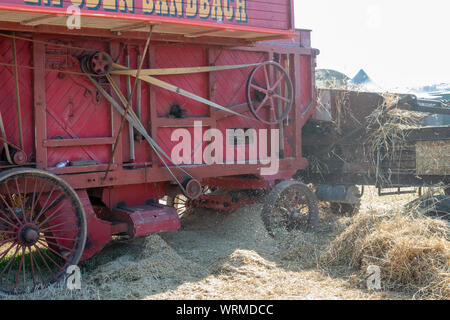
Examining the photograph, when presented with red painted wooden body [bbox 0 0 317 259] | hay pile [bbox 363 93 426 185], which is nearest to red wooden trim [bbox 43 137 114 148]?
red painted wooden body [bbox 0 0 317 259]

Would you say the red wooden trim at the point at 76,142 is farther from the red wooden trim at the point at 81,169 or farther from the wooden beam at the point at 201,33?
the wooden beam at the point at 201,33

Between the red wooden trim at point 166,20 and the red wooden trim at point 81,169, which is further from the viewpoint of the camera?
the red wooden trim at point 81,169

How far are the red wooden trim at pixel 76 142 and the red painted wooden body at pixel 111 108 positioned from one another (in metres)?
0.01

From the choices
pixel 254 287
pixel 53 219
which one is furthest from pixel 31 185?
pixel 254 287

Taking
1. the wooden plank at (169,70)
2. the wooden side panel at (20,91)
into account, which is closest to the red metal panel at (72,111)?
the wooden side panel at (20,91)

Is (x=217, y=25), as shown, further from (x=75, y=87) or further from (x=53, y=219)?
(x=53, y=219)

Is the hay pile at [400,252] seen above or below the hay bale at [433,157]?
below

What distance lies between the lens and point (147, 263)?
5.93 metres

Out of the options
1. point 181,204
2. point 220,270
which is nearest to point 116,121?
point 220,270

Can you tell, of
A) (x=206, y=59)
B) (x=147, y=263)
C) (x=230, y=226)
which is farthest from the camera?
(x=230, y=226)

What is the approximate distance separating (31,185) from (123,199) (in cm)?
133

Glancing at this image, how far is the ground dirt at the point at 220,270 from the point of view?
5.32 m

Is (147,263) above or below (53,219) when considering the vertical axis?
below

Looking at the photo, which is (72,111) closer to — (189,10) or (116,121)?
(116,121)
